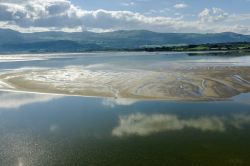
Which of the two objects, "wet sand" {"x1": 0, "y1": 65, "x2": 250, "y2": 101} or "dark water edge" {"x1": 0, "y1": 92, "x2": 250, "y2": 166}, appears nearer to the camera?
"dark water edge" {"x1": 0, "y1": 92, "x2": 250, "y2": 166}

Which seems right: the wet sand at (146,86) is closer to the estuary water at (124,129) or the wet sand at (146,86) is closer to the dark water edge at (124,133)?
the estuary water at (124,129)

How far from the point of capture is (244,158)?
65.7ft

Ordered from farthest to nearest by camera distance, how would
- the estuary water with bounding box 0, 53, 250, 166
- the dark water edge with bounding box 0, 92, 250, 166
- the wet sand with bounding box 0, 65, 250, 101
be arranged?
the wet sand with bounding box 0, 65, 250, 101
the estuary water with bounding box 0, 53, 250, 166
the dark water edge with bounding box 0, 92, 250, 166

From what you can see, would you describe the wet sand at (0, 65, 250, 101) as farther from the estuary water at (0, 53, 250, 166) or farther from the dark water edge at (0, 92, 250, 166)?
the dark water edge at (0, 92, 250, 166)

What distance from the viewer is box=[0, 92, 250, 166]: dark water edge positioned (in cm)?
2041

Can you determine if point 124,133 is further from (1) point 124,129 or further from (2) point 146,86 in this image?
(2) point 146,86

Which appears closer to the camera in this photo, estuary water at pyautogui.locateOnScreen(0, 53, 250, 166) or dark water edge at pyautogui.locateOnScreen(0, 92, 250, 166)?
dark water edge at pyautogui.locateOnScreen(0, 92, 250, 166)

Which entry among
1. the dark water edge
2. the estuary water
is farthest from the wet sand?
the dark water edge

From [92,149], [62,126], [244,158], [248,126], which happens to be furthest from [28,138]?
[248,126]

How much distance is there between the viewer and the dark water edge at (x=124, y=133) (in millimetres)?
20406

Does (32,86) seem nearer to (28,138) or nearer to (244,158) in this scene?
(28,138)

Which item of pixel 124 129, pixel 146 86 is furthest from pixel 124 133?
pixel 146 86

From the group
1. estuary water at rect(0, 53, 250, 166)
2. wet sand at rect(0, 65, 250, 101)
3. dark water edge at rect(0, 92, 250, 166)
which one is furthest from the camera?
wet sand at rect(0, 65, 250, 101)

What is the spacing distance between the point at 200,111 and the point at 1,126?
59.0ft
